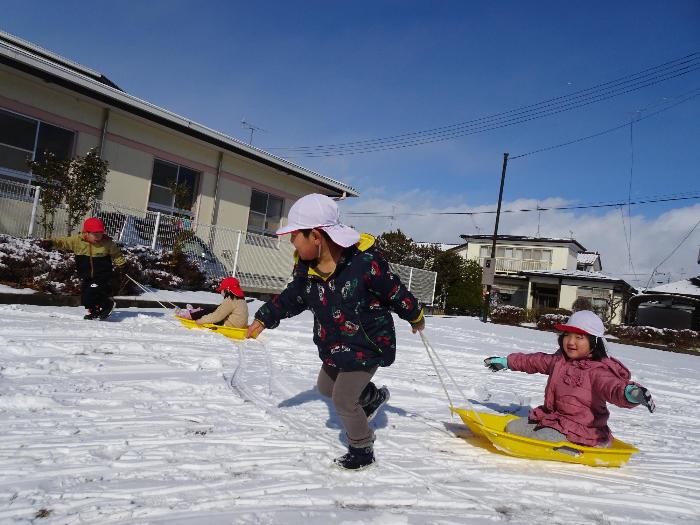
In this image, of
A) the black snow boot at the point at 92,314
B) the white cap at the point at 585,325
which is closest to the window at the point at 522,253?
the black snow boot at the point at 92,314

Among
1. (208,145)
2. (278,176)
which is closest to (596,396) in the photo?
(208,145)

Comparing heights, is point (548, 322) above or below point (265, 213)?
below

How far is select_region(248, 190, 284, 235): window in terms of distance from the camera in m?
18.7

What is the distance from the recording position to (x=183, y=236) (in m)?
13.5

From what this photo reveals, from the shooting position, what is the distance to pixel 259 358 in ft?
20.7

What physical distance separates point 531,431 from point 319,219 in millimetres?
2175

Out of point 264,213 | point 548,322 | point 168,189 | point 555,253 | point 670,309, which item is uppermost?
point 555,253

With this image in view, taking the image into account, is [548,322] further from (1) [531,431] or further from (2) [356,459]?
(2) [356,459]

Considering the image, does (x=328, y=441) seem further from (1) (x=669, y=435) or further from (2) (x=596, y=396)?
(1) (x=669, y=435)

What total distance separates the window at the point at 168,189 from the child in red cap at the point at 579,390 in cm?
1280

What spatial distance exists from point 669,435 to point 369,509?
372 cm

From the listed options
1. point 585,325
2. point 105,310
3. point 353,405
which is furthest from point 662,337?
point 353,405

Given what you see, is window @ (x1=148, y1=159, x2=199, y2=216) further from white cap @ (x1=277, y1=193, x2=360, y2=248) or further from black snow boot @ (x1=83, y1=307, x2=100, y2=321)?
white cap @ (x1=277, y1=193, x2=360, y2=248)

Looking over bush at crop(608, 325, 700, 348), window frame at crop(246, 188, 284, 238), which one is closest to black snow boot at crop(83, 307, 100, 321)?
window frame at crop(246, 188, 284, 238)
